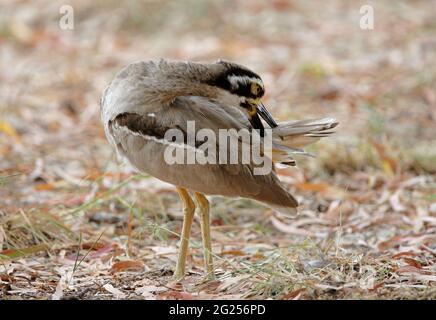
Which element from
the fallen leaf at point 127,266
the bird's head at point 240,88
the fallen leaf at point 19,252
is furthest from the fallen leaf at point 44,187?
the bird's head at point 240,88

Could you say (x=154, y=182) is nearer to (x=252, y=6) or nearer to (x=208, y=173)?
(x=208, y=173)

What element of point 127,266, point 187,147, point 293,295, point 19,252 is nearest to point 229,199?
point 127,266

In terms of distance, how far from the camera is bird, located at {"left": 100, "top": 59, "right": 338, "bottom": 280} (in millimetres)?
4504

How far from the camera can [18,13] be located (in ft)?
38.5

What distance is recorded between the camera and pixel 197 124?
4.50 meters

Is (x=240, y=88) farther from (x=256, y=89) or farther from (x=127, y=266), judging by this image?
(x=127, y=266)

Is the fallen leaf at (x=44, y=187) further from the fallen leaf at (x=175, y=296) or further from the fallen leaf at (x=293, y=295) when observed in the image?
the fallen leaf at (x=293, y=295)

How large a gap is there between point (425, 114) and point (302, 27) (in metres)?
3.14

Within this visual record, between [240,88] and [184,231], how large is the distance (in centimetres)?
88

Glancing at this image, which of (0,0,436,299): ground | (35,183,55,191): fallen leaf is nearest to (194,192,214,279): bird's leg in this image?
(0,0,436,299): ground

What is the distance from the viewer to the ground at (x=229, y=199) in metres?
4.62

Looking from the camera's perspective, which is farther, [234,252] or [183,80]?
[234,252]

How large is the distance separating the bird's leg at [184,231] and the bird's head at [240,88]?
1.91 ft

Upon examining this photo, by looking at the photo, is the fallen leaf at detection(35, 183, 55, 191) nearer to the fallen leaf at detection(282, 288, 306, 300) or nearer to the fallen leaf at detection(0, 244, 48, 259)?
the fallen leaf at detection(0, 244, 48, 259)
